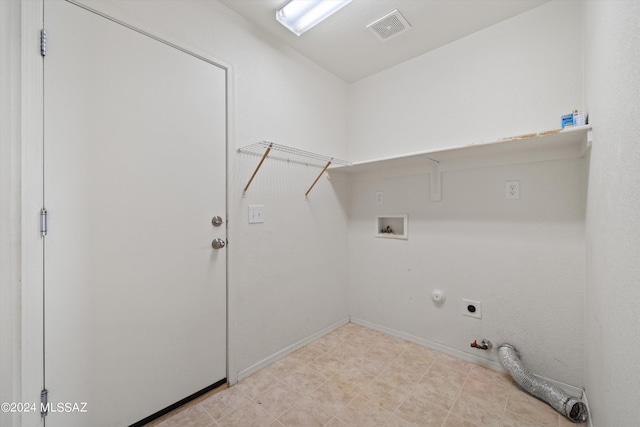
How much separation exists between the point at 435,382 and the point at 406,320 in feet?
2.03

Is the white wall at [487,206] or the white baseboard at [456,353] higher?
the white wall at [487,206]

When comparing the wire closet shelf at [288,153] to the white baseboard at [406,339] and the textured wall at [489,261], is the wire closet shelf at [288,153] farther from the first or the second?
the white baseboard at [406,339]

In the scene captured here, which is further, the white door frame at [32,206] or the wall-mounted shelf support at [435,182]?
the wall-mounted shelf support at [435,182]

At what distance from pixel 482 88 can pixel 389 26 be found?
2.78ft

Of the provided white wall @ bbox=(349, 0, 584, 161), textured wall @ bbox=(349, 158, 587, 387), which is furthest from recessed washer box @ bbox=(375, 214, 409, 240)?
white wall @ bbox=(349, 0, 584, 161)

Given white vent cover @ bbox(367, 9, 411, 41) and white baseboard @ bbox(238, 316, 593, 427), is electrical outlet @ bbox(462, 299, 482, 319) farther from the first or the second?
white vent cover @ bbox(367, 9, 411, 41)

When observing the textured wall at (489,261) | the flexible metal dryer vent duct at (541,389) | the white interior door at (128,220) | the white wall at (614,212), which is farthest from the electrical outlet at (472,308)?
the white interior door at (128,220)

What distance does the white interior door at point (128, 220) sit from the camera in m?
1.15

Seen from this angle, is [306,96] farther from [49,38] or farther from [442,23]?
[49,38]

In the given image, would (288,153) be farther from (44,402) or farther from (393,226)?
(44,402)

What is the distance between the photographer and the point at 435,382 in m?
1.72

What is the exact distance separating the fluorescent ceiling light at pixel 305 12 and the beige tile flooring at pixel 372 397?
2510 mm

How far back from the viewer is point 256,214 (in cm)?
189

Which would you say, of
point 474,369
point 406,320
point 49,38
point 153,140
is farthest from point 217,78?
point 474,369
